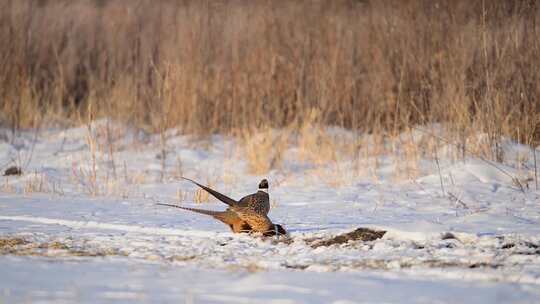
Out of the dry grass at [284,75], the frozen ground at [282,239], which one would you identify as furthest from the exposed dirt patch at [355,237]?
the dry grass at [284,75]

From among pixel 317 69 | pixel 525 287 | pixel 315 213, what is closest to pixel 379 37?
pixel 317 69

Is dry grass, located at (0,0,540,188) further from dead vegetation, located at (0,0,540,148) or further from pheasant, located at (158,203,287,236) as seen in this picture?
pheasant, located at (158,203,287,236)

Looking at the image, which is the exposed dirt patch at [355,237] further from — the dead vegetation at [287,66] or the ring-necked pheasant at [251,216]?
the dead vegetation at [287,66]

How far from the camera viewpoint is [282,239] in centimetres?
493

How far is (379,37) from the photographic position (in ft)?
32.5

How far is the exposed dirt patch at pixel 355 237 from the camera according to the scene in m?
4.74

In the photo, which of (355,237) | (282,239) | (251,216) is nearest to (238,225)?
(251,216)

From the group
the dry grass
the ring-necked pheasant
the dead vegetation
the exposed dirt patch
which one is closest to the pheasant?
the ring-necked pheasant

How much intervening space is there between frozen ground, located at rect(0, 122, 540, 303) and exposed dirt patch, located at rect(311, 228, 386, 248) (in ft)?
0.20

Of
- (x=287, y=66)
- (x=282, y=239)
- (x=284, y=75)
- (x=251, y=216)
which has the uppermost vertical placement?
(x=287, y=66)

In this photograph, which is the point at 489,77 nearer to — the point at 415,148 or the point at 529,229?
the point at 415,148

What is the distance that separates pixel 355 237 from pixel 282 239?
0.45 meters

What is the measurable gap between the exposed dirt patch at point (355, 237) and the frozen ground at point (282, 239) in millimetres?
62

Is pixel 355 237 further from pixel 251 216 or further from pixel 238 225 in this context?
pixel 238 225
